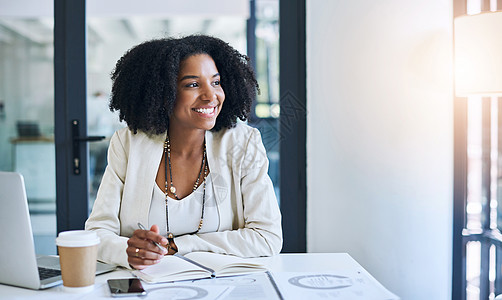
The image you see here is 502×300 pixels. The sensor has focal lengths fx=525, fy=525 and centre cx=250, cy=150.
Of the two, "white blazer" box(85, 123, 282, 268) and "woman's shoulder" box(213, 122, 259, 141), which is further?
"woman's shoulder" box(213, 122, 259, 141)

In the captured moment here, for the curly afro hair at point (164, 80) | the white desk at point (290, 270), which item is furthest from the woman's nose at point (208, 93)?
the white desk at point (290, 270)

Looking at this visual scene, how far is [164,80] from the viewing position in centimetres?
181

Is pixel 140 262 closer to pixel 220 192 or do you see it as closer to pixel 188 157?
pixel 220 192

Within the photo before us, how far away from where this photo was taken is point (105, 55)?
2.76 meters

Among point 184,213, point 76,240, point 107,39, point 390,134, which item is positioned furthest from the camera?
point 107,39

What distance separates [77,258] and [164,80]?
827 millimetres

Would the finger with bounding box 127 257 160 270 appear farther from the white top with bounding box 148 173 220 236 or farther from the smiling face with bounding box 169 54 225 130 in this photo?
the smiling face with bounding box 169 54 225 130

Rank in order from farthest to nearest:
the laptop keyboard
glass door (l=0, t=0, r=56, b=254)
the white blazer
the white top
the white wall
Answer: glass door (l=0, t=0, r=56, b=254), the white wall, the white top, the white blazer, the laptop keyboard

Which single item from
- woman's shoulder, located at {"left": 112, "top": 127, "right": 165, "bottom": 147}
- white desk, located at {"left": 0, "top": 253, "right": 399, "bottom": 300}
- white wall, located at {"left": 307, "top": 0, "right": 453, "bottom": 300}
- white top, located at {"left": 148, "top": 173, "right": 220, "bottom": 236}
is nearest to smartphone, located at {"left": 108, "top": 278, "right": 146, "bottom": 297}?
white desk, located at {"left": 0, "top": 253, "right": 399, "bottom": 300}

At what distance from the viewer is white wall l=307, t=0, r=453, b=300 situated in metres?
2.44

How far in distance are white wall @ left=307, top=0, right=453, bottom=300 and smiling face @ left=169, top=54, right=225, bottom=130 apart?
890 mm

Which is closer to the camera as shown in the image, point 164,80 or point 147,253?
point 147,253

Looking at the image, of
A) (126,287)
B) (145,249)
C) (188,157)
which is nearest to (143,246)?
(145,249)

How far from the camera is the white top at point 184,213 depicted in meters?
1.67
